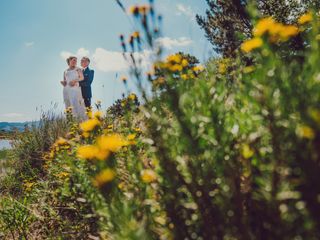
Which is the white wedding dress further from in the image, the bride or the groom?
the groom

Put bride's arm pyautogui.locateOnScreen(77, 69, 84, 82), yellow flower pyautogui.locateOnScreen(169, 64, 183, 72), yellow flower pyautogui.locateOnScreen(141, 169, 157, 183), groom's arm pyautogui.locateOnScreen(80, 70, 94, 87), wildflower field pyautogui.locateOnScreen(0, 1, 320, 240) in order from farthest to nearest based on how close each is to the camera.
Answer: groom's arm pyautogui.locateOnScreen(80, 70, 94, 87)
bride's arm pyautogui.locateOnScreen(77, 69, 84, 82)
yellow flower pyautogui.locateOnScreen(169, 64, 183, 72)
yellow flower pyautogui.locateOnScreen(141, 169, 157, 183)
wildflower field pyautogui.locateOnScreen(0, 1, 320, 240)

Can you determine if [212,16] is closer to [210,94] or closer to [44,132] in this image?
[44,132]

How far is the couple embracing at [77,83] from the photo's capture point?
32.4 ft

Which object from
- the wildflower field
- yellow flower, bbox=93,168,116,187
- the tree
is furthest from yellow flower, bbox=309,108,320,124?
the tree

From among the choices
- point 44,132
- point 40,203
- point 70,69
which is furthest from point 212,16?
point 40,203

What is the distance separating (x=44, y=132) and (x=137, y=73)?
240 inches

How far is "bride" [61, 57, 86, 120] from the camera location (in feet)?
32.4

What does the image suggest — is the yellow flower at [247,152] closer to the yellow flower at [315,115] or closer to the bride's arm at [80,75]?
the yellow flower at [315,115]

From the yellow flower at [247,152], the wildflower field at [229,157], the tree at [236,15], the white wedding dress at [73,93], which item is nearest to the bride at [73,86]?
the white wedding dress at [73,93]

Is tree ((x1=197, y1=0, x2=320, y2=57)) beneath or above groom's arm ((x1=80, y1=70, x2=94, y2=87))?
above

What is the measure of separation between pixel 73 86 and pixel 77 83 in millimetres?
169

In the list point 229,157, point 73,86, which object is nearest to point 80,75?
point 73,86

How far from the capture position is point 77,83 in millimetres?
10008

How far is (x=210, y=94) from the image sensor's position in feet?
5.31
